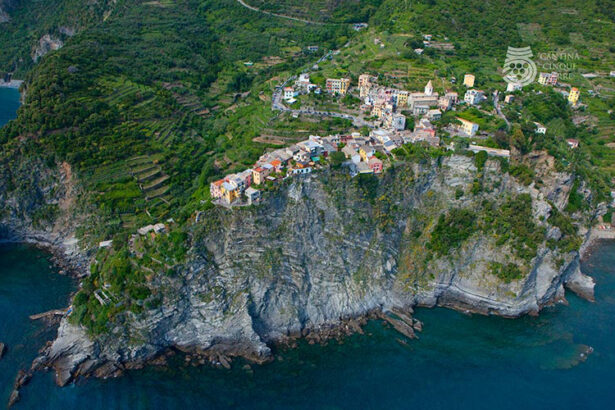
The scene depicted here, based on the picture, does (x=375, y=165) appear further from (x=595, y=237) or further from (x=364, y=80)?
(x=595, y=237)

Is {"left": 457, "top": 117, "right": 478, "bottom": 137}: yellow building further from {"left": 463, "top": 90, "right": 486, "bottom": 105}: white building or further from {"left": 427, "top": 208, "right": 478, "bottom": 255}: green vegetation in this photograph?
{"left": 427, "top": 208, "right": 478, "bottom": 255}: green vegetation

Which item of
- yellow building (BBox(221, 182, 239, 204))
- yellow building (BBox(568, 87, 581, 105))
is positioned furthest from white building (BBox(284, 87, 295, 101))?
yellow building (BBox(568, 87, 581, 105))

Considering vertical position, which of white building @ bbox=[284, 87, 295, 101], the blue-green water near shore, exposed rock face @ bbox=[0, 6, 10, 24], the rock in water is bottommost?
the blue-green water near shore

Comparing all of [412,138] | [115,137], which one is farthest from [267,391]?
[115,137]

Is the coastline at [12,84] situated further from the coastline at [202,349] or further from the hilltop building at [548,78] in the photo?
the hilltop building at [548,78]

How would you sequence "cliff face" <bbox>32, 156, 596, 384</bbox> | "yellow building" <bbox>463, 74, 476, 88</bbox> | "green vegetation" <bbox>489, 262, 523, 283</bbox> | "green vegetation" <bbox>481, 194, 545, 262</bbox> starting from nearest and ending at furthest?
1. "cliff face" <bbox>32, 156, 596, 384</bbox>
2. "green vegetation" <bbox>489, 262, 523, 283</bbox>
3. "green vegetation" <bbox>481, 194, 545, 262</bbox>
4. "yellow building" <bbox>463, 74, 476, 88</bbox>
